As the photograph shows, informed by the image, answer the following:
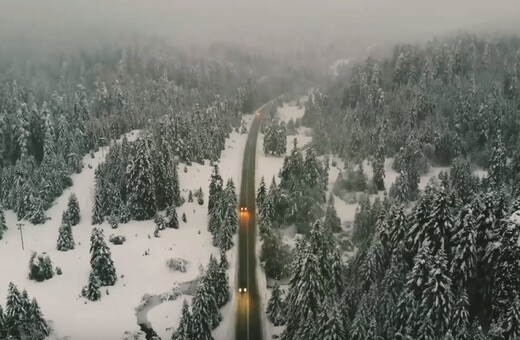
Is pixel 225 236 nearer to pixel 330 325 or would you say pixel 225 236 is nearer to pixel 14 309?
pixel 14 309

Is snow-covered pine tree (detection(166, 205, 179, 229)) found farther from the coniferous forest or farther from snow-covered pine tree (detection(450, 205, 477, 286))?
snow-covered pine tree (detection(450, 205, 477, 286))

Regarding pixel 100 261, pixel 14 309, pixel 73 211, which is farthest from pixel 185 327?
pixel 73 211

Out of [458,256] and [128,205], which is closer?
[458,256]

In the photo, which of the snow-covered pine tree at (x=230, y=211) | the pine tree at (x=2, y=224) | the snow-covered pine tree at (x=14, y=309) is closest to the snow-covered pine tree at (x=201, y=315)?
the snow-covered pine tree at (x=14, y=309)

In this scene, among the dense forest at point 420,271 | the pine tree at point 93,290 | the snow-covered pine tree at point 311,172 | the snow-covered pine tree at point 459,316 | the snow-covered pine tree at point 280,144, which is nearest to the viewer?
the snow-covered pine tree at point 459,316

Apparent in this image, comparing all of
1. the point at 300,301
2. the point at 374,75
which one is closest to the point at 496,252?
the point at 300,301

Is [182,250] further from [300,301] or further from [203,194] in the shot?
[300,301]

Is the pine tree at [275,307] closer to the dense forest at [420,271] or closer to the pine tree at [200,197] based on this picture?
the dense forest at [420,271]
